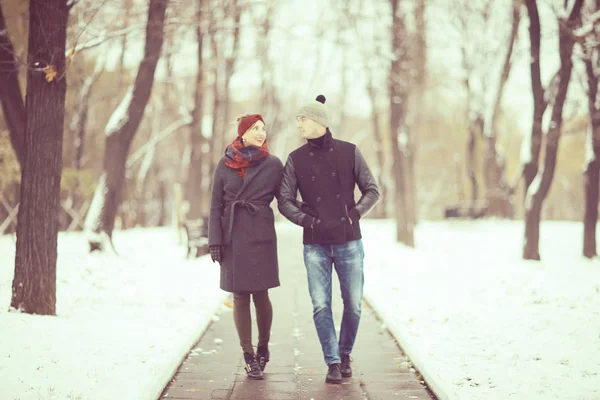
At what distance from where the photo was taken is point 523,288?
34.8 ft

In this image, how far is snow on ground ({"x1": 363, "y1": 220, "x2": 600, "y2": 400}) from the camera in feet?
18.5

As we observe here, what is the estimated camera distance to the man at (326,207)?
5.66 m

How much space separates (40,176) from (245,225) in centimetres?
338

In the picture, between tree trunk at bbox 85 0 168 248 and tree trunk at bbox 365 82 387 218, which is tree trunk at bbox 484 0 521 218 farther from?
tree trunk at bbox 85 0 168 248

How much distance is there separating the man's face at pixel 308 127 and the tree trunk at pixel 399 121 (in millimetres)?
13495

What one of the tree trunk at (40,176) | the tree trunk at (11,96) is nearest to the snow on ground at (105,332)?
the tree trunk at (40,176)

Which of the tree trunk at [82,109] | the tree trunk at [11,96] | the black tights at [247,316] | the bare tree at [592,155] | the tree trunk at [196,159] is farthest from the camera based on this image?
the tree trunk at [82,109]

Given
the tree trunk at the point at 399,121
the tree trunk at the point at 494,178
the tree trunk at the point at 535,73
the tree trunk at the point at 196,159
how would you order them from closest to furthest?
the tree trunk at the point at 535,73 < the tree trunk at the point at 399,121 < the tree trunk at the point at 196,159 < the tree trunk at the point at 494,178

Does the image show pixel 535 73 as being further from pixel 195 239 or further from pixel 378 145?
pixel 378 145

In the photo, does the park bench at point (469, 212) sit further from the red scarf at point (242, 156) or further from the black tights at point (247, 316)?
the red scarf at point (242, 156)

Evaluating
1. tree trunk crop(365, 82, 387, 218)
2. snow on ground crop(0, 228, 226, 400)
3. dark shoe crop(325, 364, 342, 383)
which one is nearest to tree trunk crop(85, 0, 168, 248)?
snow on ground crop(0, 228, 226, 400)

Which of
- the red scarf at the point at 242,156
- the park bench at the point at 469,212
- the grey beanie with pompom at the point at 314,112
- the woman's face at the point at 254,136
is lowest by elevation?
the park bench at the point at 469,212

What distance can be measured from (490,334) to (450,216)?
66.3 feet

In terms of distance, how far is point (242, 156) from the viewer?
18.9ft
